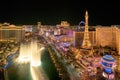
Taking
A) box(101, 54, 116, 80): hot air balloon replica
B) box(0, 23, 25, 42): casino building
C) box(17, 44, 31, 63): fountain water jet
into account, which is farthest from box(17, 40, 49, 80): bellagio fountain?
box(0, 23, 25, 42): casino building

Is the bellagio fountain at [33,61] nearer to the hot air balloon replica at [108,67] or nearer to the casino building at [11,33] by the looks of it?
the hot air balloon replica at [108,67]

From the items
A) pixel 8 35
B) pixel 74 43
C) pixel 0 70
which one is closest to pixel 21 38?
pixel 8 35

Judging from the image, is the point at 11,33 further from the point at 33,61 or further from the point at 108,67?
the point at 108,67

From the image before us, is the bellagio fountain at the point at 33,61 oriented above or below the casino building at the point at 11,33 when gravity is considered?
below

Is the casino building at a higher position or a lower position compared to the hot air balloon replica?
higher

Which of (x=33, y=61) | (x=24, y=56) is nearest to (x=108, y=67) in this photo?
(x=33, y=61)

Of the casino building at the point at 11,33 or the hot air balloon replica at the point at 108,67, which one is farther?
the casino building at the point at 11,33

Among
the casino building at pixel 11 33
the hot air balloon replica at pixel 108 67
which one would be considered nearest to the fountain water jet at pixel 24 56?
the hot air balloon replica at pixel 108 67

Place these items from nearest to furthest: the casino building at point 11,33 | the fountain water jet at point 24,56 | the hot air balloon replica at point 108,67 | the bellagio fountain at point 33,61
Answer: the hot air balloon replica at point 108,67, the bellagio fountain at point 33,61, the fountain water jet at point 24,56, the casino building at point 11,33

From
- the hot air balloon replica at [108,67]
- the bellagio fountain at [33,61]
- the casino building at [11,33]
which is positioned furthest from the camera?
the casino building at [11,33]

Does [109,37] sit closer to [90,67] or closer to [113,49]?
[113,49]

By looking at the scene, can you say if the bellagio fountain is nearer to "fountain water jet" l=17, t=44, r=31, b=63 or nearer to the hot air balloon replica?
"fountain water jet" l=17, t=44, r=31, b=63
